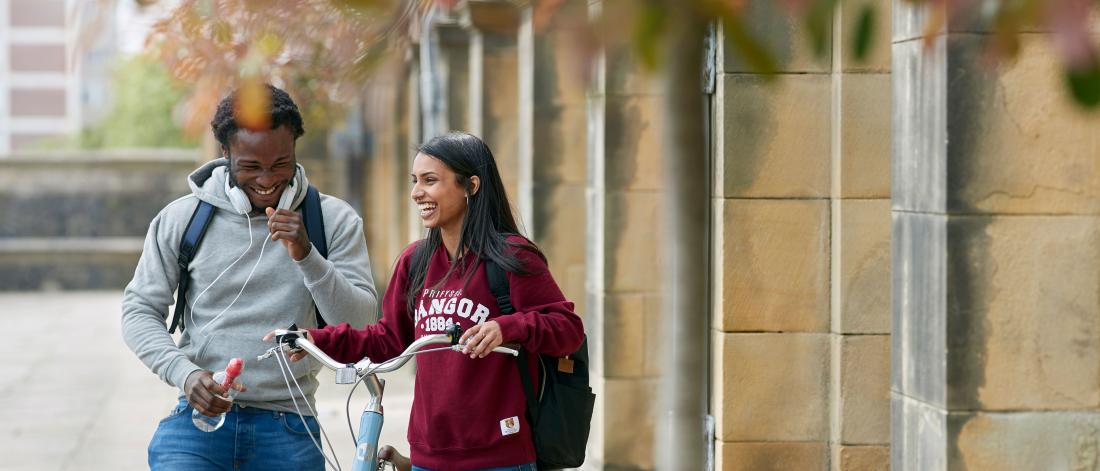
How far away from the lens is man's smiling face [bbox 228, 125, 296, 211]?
4105 millimetres

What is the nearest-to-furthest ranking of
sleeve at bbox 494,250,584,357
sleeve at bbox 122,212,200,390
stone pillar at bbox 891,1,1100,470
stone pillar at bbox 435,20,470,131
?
sleeve at bbox 494,250,584,357 < sleeve at bbox 122,212,200,390 < stone pillar at bbox 891,1,1100,470 < stone pillar at bbox 435,20,470,131

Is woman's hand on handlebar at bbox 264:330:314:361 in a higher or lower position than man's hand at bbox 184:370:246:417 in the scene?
higher

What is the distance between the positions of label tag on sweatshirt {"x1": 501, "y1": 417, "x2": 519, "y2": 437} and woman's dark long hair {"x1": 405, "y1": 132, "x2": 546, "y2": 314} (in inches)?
13.8

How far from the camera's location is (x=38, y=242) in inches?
1078

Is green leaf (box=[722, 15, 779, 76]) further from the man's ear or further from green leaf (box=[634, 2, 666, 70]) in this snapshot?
the man's ear

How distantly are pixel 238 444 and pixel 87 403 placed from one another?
351 inches

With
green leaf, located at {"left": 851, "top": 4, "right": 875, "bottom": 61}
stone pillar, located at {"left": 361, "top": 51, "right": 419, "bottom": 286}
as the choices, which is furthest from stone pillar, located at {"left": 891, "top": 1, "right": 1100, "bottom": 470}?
stone pillar, located at {"left": 361, "top": 51, "right": 419, "bottom": 286}

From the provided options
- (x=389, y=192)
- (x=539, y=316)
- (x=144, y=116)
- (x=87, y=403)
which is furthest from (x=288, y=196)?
(x=144, y=116)

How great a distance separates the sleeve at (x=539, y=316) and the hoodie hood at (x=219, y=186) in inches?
22.6

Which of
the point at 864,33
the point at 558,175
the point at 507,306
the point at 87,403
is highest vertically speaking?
the point at 558,175

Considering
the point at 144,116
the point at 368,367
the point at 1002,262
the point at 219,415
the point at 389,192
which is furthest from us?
the point at 144,116

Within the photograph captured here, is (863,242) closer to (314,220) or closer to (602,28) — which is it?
(314,220)

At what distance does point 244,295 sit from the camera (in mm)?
4262

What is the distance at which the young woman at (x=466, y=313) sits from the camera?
4078mm
